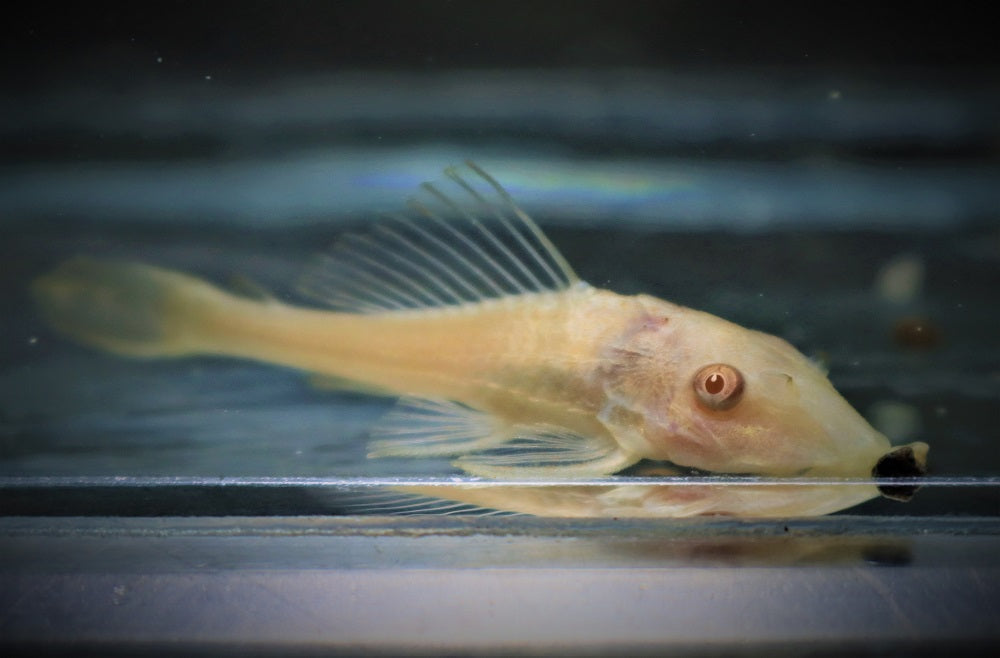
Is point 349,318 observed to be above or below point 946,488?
above

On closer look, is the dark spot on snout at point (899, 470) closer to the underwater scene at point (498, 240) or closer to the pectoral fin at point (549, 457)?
the underwater scene at point (498, 240)

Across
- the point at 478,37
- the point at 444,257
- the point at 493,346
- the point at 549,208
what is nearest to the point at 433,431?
the point at 493,346

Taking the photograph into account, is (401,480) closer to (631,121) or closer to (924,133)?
(631,121)

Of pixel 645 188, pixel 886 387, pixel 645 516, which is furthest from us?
pixel 645 188

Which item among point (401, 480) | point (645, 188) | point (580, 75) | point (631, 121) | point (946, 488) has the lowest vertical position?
point (946, 488)

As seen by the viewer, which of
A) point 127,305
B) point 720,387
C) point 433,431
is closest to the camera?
point 720,387

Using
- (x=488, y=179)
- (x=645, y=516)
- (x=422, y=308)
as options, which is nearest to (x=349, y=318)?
(x=422, y=308)

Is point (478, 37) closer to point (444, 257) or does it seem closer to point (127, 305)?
point (444, 257)

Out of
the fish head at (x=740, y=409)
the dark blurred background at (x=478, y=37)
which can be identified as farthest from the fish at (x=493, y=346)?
the dark blurred background at (x=478, y=37)
